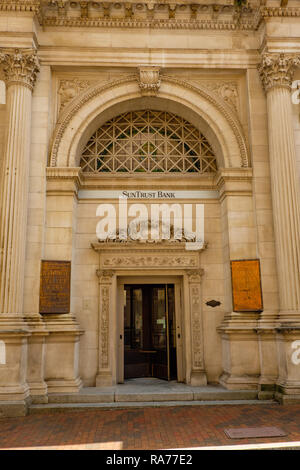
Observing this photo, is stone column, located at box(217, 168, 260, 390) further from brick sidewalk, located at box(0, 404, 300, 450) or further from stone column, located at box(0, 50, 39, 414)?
stone column, located at box(0, 50, 39, 414)

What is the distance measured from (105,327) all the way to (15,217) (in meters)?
3.60

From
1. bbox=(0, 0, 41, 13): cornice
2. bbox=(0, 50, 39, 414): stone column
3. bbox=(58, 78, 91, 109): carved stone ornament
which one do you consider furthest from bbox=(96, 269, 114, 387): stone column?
bbox=(0, 0, 41, 13): cornice

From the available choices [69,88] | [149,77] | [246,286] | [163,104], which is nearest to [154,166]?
[163,104]

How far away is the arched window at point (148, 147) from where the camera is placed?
1116 centimetres

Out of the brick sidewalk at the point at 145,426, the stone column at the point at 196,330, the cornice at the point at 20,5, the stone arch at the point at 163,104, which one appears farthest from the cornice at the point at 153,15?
the brick sidewalk at the point at 145,426

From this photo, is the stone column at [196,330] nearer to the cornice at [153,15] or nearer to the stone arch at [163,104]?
the stone arch at [163,104]

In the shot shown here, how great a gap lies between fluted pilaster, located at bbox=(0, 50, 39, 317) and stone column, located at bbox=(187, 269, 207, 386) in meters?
4.34

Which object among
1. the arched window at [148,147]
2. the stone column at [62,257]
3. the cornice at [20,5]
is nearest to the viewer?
the stone column at [62,257]

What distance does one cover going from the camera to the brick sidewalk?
6156mm

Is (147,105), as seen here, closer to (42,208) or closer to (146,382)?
(42,208)

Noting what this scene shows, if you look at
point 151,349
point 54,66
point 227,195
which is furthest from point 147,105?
point 151,349

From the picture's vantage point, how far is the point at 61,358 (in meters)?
9.10

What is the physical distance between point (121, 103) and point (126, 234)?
3.70 metres

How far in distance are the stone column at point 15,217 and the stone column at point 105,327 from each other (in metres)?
2.02
